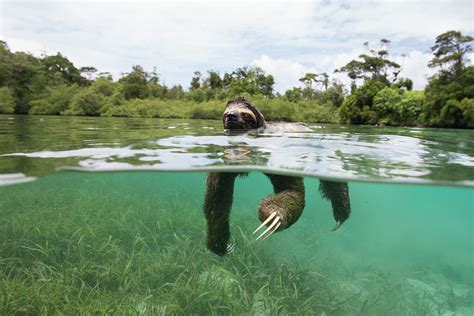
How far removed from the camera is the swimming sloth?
3.24m

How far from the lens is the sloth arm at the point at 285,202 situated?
3104mm

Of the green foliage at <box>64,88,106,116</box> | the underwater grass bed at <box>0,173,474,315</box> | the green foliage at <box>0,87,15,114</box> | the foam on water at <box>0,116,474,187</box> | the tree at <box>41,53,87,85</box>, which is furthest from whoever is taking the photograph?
the tree at <box>41,53,87,85</box>

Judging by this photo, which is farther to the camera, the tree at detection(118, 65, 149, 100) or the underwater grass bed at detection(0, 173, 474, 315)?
the tree at detection(118, 65, 149, 100)

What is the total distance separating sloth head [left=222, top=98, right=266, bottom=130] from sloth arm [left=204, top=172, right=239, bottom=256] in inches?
24.2

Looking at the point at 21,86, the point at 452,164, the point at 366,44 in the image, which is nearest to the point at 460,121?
the point at 366,44

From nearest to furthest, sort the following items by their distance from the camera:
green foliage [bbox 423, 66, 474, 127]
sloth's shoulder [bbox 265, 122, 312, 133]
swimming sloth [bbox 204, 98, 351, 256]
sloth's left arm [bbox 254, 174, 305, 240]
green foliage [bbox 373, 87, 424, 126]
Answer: sloth's left arm [bbox 254, 174, 305, 240] < swimming sloth [bbox 204, 98, 351, 256] < sloth's shoulder [bbox 265, 122, 312, 133] < green foliage [bbox 423, 66, 474, 127] < green foliage [bbox 373, 87, 424, 126]

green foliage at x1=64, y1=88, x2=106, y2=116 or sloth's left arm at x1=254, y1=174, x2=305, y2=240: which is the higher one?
green foliage at x1=64, y1=88, x2=106, y2=116

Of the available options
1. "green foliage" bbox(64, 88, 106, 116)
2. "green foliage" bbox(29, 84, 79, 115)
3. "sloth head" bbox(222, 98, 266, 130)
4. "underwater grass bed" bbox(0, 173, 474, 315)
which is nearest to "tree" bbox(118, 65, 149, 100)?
"green foliage" bbox(29, 84, 79, 115)

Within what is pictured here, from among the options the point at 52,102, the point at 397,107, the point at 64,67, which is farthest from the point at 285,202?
the point at 64,67

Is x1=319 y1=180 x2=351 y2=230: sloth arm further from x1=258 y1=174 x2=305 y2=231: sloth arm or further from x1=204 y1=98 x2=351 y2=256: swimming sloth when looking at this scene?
x1=258 y1=174 x2=305 y2=231: sloth arm

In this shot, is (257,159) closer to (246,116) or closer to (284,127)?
(246,116)

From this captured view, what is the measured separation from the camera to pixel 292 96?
38.6m

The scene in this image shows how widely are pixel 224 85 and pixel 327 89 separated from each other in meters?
10.8

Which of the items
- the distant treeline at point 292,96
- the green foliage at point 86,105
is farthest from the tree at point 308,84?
the green foliage at point 86,105
